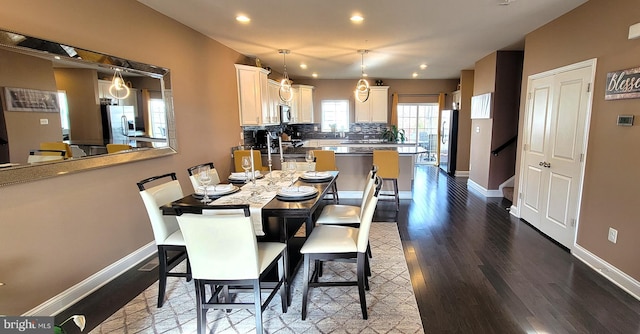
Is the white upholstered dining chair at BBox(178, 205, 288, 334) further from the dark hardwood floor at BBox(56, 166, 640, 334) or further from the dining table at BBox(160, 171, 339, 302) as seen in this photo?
the dark hardwood floor at BBox(56, 166, 640, 334)

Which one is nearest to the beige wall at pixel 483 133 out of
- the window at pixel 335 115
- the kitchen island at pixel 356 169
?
the kitchen island at pixel 356 169

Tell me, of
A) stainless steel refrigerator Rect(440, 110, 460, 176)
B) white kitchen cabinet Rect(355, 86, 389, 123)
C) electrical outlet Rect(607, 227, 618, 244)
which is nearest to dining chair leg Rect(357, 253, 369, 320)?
electrical outlet Rect(607, 227, 618, 244)

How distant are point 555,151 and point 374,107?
557cm

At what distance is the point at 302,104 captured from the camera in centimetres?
871

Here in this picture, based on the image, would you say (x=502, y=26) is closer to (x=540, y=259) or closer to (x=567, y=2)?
(x=567, y=2)

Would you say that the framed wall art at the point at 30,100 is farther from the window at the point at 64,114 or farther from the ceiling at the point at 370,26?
the ceiling at the point at 370,26

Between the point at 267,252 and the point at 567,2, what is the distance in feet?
12.8

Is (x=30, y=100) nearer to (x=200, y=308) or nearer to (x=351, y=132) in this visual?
(x=200, y=308)

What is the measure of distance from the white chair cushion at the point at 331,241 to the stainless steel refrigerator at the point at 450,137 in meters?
6.39

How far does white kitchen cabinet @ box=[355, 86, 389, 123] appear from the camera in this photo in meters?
8.94

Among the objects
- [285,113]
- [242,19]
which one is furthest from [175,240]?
[285,113]

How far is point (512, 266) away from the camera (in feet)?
10.3

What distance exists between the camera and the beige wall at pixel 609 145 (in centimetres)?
267

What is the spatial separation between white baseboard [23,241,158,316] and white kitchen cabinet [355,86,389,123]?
6.76 metres
